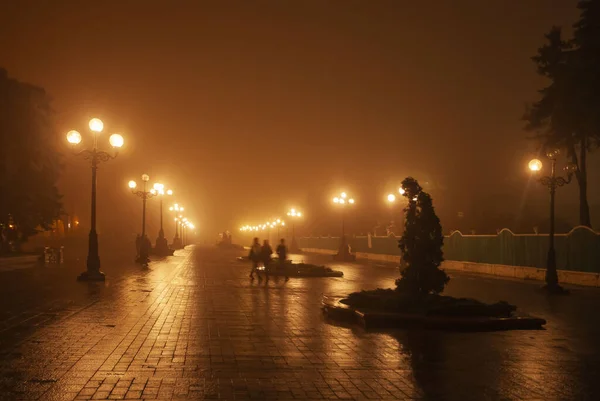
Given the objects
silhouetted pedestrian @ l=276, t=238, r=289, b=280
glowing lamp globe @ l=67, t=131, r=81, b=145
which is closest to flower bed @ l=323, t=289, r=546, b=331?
glowing lamp globe @ l=67, t=131, r=81, b=145

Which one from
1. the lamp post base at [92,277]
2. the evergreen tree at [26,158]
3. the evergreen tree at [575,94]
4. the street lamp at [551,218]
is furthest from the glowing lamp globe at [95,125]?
the evergreen tree at [575,94]

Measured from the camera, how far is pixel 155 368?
9211 millimetres

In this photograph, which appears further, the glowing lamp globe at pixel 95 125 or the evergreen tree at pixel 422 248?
the glowing lamp globe at pixel 95 125

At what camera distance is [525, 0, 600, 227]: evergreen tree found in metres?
41.5

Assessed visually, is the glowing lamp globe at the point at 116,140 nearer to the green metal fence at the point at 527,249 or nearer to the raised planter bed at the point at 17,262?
the raised planter bed at the point at 17,262

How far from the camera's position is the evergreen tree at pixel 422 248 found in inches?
575

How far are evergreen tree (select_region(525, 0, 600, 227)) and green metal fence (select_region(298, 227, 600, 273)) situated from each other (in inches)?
351

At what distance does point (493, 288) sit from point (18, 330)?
719 inches

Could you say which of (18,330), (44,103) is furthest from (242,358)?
(44,103)

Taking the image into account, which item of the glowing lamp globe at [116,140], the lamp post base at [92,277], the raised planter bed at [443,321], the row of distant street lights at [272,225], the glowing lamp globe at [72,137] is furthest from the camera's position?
the row of distant street lights at [272,225]

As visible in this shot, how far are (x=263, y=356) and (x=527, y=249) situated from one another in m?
25.8

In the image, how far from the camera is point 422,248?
47.9 feet

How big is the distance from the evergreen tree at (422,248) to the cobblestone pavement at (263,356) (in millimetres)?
1599

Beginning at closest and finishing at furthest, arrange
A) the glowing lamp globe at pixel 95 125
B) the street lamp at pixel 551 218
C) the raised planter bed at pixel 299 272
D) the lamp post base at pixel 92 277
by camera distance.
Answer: the street lamp at pixel 551 218 < the glowing lamp globe at pixel 95 125 < the lamp post base at pixel 92 277 < the raised planter bed at pixel 299 272
